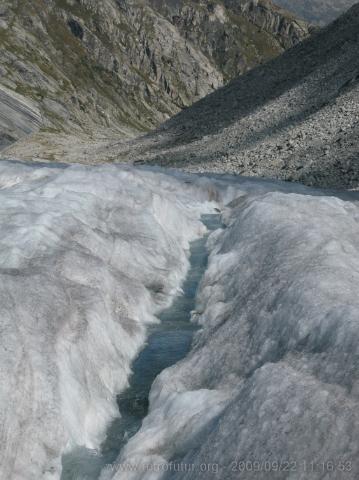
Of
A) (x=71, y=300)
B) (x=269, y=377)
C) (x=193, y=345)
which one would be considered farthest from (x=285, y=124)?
(x=269, y=377)

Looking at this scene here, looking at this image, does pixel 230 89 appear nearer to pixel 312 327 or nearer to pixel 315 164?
pixel 315 164

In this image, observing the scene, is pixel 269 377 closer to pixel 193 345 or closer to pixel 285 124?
pixel 193 345

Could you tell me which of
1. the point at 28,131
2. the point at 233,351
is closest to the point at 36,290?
the point at 233,351

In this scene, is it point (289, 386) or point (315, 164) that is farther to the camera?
point (315, 164)

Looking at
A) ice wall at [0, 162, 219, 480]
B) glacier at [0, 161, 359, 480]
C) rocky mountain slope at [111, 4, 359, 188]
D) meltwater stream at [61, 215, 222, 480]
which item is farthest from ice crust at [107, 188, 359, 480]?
rocky mountain slope at [111, 4, 359, 188]

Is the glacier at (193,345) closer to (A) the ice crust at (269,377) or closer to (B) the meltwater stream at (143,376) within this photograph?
(A) the ice crust at (269,377)

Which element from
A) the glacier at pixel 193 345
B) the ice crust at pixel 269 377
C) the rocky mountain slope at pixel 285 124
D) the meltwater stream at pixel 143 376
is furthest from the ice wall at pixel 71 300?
the rocky mountain slope at pixel 285 124
